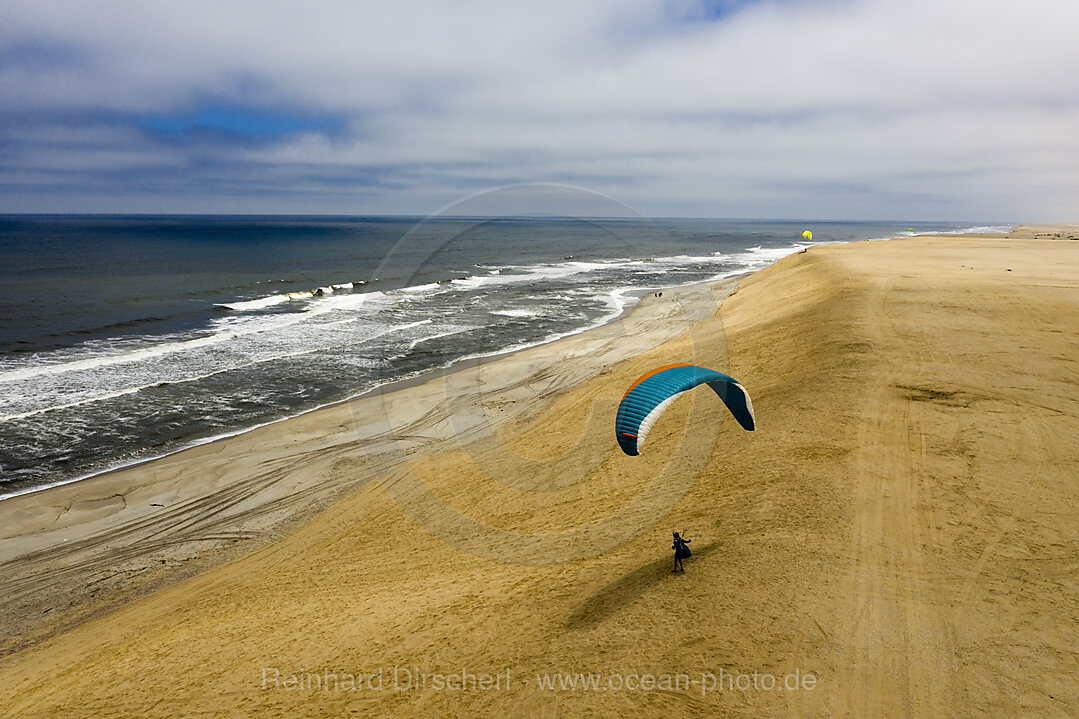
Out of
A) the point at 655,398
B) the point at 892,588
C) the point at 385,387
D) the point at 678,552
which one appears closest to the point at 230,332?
the point at 385,387

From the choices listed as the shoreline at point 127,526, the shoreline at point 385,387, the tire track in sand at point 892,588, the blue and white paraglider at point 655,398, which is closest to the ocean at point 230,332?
the shoreline at point 385,387

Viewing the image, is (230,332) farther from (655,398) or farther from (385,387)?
(655,398)

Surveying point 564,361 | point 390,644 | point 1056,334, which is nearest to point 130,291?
point 564,361

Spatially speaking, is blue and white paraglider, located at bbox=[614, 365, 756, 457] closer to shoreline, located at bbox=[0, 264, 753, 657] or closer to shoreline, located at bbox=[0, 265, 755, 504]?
shoreline, located at bbox=[0, 264, 753, 657]

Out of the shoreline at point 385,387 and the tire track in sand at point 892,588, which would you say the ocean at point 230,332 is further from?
the tire track in sand at point 892,588

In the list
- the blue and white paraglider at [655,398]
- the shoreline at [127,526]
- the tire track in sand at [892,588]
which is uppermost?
the blue and white paraglider at [655,398]

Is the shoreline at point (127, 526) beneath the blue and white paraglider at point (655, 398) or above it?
beneath

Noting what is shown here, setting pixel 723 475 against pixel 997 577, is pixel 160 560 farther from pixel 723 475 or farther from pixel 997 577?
pixel 997 577
